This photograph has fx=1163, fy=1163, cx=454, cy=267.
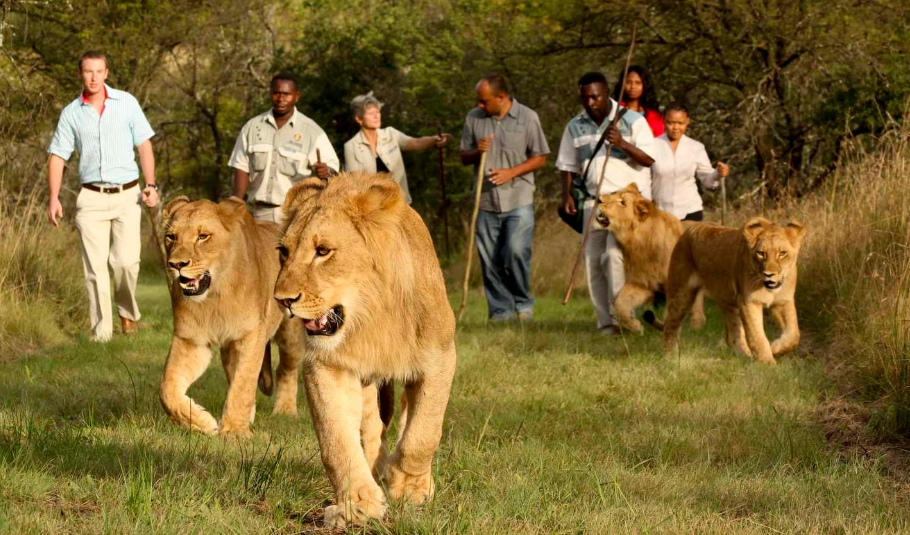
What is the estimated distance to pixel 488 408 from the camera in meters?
6.22

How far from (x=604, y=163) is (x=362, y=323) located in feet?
18.0

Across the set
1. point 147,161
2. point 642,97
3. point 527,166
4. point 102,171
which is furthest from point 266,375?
point 642,97

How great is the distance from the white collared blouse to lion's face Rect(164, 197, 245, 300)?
4.75 m

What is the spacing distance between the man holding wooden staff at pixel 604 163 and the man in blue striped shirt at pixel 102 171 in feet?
11.1

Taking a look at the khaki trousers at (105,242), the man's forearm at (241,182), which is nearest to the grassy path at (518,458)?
the khaki trousers at (105,242)

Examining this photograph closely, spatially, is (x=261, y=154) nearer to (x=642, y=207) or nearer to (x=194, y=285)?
(x=642, y=207)

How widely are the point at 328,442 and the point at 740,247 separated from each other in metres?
4.73

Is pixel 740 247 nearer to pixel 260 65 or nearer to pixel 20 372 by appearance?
pixel 20 372

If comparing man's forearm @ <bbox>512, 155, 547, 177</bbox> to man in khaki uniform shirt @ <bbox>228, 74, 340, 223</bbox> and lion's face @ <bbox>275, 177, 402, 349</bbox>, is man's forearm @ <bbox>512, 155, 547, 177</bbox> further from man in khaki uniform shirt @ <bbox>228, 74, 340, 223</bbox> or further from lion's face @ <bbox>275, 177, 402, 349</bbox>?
lion's face @ <bbox>275, 177, 402, 349</bbox>

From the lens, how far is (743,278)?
7691 mm

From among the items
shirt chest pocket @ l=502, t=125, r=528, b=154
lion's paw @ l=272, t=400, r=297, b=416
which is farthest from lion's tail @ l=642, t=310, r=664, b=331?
lion's paw @ l=272, t=400, r=297, b=416

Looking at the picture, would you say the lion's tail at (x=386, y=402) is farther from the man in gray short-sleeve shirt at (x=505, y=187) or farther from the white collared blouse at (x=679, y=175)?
the man in gray short-sleeve shirt at (x=505, y=187)

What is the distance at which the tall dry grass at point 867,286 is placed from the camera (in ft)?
19.7

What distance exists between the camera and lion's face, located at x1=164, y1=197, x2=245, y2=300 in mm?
5586
